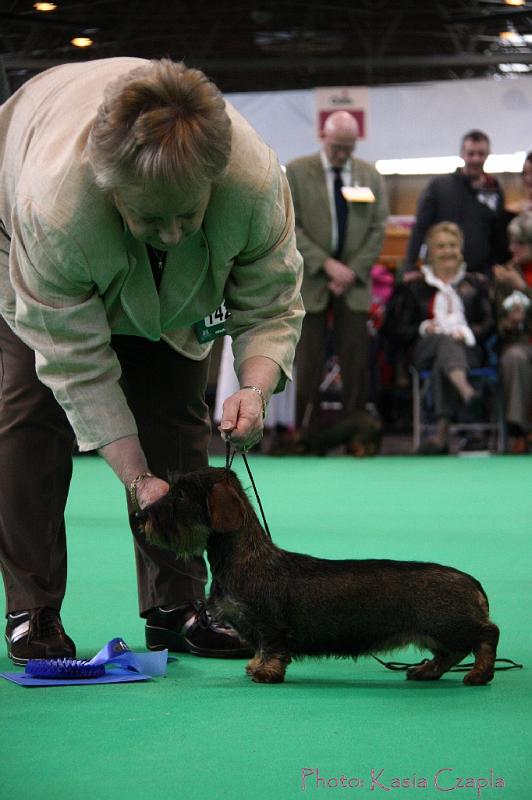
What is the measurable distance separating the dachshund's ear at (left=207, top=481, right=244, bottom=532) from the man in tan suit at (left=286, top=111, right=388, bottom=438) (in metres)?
5.61

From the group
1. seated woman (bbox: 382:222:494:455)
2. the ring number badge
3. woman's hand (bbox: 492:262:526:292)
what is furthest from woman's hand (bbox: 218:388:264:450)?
woman's hand (bbox: 492:262:526:292)

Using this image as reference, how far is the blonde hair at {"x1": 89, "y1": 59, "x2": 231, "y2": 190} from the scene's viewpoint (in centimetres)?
209

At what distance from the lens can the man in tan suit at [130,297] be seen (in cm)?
214

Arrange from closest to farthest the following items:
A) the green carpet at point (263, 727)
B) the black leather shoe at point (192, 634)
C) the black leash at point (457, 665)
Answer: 1. the green carpet at point (263, 727)
2. the black leash at point (457, 665)
3. the black leather shoe at point (192, 634)

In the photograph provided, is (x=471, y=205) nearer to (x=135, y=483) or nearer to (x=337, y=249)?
(x=337, y=249)

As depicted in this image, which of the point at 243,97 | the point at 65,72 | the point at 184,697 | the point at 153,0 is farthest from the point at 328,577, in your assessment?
the point at 153,0

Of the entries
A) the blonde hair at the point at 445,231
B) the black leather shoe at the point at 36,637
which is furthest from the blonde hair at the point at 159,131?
the blonde hair at the point at 445,231

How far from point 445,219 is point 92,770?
23.4 ft

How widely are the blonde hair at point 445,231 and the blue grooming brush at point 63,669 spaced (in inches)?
247

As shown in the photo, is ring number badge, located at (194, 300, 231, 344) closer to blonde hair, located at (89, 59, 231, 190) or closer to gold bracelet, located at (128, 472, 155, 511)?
gold bracelet, located at (128, 472, 155, 511)

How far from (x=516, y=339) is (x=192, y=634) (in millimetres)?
6086

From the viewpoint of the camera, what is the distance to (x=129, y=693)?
250 cm

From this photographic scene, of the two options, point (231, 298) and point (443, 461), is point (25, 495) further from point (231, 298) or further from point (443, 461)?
point (443, 461)

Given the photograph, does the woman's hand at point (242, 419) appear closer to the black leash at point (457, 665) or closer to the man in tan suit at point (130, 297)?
the man in tan suit at point (130, 297)
